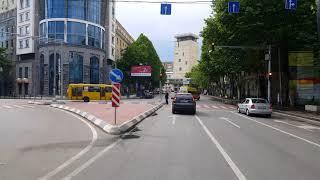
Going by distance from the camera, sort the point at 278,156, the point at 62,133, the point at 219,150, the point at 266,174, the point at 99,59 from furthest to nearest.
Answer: the point at 99,59 → the point at 62,133 → the point at 219,150 → the point at 278,156 → the point at 266,174

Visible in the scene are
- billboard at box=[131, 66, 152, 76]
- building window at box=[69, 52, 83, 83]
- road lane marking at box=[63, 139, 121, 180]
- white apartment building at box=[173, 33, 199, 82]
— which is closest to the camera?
road lane marking at box=[63, 139, 121, 180]

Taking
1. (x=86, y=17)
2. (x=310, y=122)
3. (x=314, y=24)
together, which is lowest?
(x=310, y=122)

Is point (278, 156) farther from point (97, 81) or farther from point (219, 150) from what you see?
point (97, 81)

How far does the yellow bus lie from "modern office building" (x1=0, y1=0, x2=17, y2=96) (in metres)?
30.3

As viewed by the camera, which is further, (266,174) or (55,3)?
(55,3)

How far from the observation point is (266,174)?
9.98 meters

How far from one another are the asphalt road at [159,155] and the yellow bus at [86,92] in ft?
155

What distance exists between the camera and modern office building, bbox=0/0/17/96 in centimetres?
9244

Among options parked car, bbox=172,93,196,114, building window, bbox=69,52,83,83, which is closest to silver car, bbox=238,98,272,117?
parked car, bbox=172,93,196,114

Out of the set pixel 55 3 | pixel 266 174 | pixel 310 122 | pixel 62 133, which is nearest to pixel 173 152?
pixel 266 174

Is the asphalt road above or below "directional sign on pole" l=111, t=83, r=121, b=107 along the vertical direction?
below

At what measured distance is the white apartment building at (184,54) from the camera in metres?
190

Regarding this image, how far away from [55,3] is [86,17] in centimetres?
583

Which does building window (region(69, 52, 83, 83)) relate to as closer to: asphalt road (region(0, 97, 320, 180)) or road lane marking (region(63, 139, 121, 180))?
asphalt road (region(0, 97, 320, 180))
